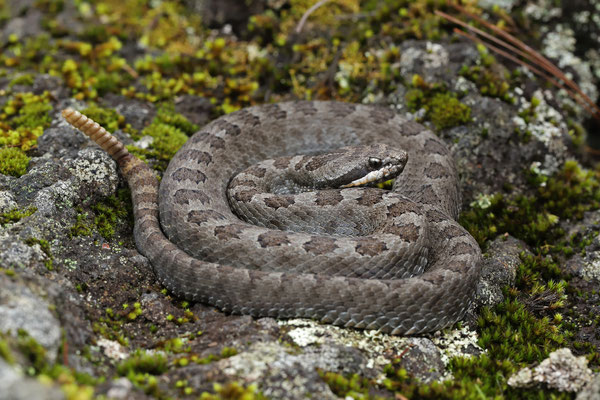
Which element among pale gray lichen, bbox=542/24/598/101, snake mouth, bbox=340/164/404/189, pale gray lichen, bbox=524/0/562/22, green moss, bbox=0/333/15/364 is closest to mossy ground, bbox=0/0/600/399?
green moss, bbox=0/333/15/364

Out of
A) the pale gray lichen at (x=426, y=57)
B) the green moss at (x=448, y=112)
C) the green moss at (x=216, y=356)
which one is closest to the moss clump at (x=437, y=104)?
the green moss at (x=448, y=112)

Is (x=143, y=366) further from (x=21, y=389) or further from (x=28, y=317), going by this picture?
(x=21, y=389)

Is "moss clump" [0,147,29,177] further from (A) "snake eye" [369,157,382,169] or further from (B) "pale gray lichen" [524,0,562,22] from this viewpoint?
(B) "pale gray lichen" [524,0,562,22]

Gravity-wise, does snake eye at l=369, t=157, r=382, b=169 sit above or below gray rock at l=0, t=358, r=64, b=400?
below

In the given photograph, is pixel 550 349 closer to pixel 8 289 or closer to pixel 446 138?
pixel 446 138

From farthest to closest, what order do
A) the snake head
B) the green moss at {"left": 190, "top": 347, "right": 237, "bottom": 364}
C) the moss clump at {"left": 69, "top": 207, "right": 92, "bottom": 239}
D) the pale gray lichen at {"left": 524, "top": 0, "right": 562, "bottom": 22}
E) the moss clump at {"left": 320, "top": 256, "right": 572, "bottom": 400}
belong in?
1. the pale gray lichen at {"left": 524, "top": 0, "right": 562, "bottom": 22}
2. the snake head
3. the moss clump at {"left": 69, "top": 207, "right": 92, "bottom": 239}
4. the moss clump at {"left": 320, "top": 256, "right": 572, "bottom": 400}
5. the green moss at {"left": 190, "top": 347, "right": 237, "bottom": 364}

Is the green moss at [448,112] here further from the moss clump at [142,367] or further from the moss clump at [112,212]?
the moss clump at [142,367]
